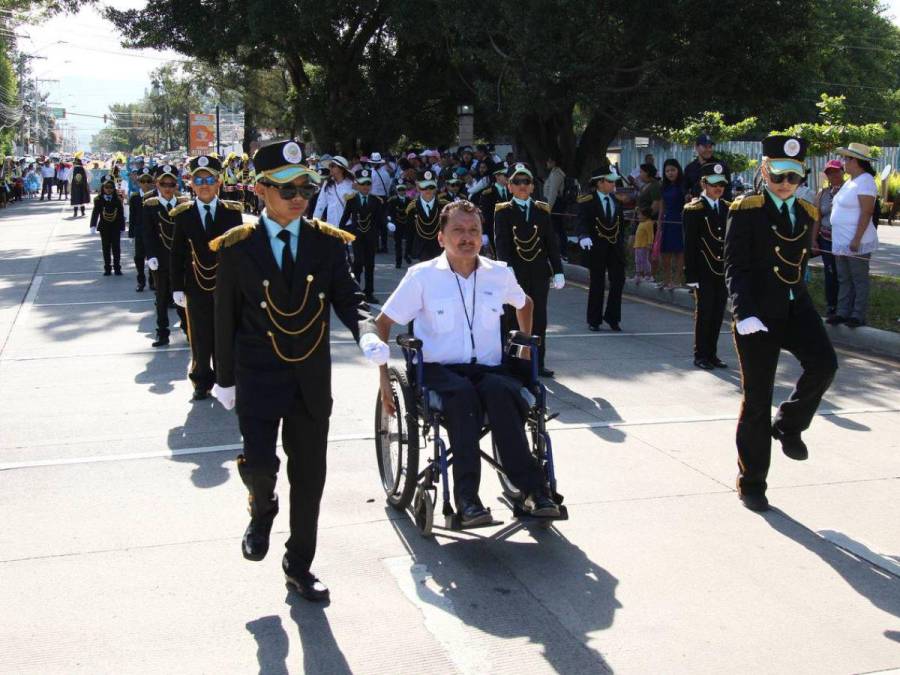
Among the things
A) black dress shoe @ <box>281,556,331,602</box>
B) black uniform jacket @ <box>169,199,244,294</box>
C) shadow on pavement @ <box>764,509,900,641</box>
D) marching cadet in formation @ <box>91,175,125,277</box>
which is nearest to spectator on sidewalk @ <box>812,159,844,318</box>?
shadow on pavement @ <box>764,509,900,641</box>

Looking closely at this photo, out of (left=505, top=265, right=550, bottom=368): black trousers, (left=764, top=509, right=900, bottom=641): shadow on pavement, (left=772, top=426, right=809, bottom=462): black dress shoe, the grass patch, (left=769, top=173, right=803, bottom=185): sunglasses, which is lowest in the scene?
(left=764, top=509, right=900, bottom=641): shadow on pavement

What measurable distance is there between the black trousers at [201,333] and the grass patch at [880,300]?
23.6 ft

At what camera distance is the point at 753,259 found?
20.4 ft

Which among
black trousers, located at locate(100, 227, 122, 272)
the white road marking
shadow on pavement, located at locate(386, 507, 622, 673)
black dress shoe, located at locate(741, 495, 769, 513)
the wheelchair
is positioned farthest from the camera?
black trousers, located at locate(100, 227, 122, 272)

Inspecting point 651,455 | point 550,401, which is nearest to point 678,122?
point 550,401

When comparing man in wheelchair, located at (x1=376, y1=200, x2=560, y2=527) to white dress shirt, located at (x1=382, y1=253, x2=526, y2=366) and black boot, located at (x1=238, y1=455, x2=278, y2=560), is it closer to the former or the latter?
white dress shirt, located at (x1=382, y1=253, x2=526, y2=366)

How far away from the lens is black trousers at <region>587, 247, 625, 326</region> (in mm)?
12180

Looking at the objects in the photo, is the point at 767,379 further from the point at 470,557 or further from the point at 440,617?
the point at 440,617

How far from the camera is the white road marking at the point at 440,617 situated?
167 inches

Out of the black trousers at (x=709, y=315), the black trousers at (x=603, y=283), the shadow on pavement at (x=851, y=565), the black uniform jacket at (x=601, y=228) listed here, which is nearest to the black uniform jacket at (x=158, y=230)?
the black uniform jacket at (x=601, y=228)

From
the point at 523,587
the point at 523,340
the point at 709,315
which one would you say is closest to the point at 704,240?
the point at 709,315

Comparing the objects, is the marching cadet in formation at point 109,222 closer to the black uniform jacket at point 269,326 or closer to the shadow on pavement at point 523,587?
the shadow on pavement at point 523,587

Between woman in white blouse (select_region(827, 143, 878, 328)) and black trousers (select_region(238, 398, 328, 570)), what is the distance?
821 cm

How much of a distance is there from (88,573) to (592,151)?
19.3 metres
